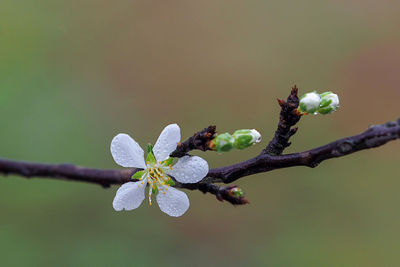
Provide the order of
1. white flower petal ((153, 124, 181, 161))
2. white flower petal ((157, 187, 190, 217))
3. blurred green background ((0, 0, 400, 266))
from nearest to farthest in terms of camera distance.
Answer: white flower petal ((153, 124, 181, 161)), white flower petal ((157, 187, 190, 217)), blurred green background ((0, 0, 400, 266))

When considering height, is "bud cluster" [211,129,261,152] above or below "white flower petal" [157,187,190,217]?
above

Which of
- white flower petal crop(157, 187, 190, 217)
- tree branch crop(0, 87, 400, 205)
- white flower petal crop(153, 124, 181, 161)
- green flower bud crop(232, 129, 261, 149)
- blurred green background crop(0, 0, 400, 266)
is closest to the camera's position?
tree branch crop(0, 87, 400, 205)

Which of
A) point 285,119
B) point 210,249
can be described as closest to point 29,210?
point 210,249

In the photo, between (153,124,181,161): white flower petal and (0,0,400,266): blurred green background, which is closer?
(153,124,181,161): white flower petal

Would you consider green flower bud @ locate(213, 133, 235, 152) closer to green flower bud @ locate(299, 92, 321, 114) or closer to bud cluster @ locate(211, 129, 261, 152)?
bud cluster @ locate(211, 129, 261, 152)

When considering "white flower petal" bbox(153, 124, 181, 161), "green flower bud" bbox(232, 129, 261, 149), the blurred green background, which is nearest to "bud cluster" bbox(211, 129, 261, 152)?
"green flower bud" bbox(232, 129, 261, 149)

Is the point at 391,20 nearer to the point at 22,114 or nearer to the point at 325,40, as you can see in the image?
the point at 325,40

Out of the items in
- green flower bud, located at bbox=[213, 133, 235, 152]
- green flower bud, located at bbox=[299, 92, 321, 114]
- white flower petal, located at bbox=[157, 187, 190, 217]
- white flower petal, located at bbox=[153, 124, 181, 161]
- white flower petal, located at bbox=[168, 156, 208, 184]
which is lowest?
white flower petal, located at bbox=[157, 187, 190, 217]
